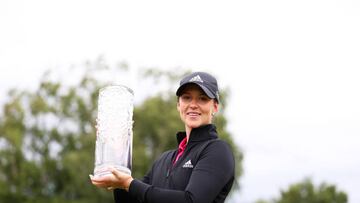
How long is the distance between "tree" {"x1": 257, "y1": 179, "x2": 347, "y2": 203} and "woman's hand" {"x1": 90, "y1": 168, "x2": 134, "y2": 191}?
33.8 m

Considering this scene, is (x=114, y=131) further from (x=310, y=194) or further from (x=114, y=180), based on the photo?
(x=310, y=194)

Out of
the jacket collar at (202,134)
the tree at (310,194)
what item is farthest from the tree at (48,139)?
the jacket collar at (202,134)

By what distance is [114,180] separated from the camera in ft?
12.8

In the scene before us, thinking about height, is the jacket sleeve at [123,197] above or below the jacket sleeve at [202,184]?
below

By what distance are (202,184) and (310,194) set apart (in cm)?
3489

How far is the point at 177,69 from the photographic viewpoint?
35.2m

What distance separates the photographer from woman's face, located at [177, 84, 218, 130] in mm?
4340

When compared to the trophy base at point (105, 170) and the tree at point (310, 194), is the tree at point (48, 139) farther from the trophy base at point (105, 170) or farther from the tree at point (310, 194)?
the trophy base at point (105, 170)

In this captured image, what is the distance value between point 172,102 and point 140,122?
2276 mm

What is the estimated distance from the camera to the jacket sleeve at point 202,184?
3.92 meters

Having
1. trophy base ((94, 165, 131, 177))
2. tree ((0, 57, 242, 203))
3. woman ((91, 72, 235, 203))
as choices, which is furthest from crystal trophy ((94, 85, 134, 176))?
tree ((0, 57, 242, 203))

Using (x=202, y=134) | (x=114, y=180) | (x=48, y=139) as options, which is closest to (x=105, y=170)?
(x=114, y=180)

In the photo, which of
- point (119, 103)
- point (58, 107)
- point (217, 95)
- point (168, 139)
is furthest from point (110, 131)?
point (58, 107)

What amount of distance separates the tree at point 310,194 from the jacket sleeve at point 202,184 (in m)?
33.5
